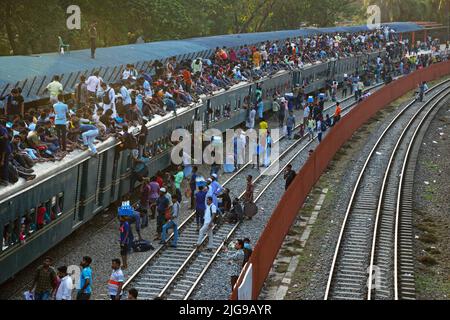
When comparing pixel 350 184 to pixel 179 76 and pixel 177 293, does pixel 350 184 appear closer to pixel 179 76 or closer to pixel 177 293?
pixel 179 76

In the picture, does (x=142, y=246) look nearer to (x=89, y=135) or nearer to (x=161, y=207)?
(x=161, y=207)

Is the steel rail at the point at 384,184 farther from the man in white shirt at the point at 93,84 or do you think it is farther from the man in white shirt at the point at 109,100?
the man in white shirt at the point at 93,84

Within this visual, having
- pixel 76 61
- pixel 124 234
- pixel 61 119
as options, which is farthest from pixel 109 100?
pixel 76 61

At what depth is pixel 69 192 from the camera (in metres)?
20.2

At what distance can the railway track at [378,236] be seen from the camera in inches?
799

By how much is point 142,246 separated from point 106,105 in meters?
4.42

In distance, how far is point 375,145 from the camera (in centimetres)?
4047

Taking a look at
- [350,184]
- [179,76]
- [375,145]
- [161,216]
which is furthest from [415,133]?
[161,216]

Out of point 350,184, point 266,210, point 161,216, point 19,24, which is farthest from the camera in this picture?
point 19,24

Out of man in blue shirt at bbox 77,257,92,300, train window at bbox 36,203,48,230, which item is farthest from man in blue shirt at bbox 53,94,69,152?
man in blue shirt at bbox 77,257,92,300

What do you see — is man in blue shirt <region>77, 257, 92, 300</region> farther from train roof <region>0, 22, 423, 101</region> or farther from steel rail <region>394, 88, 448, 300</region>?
train roof <region>0, 22, 423, 101</region>

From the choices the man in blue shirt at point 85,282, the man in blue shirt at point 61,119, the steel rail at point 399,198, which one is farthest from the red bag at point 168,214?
the steel rail at point 399,198

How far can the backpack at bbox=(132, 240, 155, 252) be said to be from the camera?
2177cm

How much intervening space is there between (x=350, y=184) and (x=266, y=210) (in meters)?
6.32
